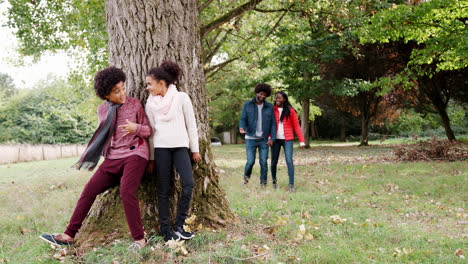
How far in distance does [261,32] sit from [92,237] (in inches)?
507

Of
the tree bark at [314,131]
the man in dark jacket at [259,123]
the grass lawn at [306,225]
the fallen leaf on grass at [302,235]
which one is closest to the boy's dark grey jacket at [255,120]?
the man in dark jacket at [259,123]

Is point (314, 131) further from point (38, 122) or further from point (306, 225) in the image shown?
point (306, 225)

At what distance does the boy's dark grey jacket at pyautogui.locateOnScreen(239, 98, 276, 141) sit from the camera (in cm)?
718

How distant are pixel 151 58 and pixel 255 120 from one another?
361 centimetres

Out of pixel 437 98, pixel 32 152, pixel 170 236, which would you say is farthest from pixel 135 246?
pixel 32 152

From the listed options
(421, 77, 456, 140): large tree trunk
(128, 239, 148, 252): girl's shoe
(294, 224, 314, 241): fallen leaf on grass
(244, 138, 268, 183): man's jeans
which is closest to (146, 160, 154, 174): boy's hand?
(128, 239, 148, 252): girl's shoe

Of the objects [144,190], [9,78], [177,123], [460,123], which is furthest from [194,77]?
[9,78]

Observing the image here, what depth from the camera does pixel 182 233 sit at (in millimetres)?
3646

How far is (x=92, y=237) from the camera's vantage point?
3.68 meters

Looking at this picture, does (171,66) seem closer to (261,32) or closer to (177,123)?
(177,123)

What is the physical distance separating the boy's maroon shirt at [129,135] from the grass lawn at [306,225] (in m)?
0.92

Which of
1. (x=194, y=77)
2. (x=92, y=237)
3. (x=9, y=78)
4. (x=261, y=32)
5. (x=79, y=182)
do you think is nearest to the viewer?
(x=92, y=237)

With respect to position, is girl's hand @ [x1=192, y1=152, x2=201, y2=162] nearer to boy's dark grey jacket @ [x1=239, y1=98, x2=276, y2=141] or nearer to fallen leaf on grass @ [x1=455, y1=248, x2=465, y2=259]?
fallen leaf on grass @ [x1=455, y1=248, x2=465, y2=259]

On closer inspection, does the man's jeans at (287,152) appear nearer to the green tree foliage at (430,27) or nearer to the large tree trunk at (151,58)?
the large tree trunk at (151,58)
